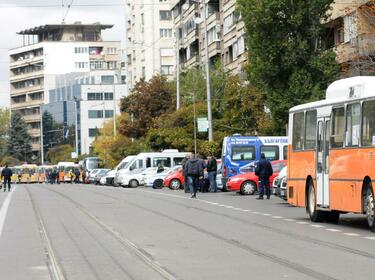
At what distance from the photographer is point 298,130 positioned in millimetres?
23656

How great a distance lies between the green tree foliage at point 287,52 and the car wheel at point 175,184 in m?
9.58

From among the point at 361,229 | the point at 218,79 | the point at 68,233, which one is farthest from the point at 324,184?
the point at 218,79

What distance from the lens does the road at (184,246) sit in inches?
507

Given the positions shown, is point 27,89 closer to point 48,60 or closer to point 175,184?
point 48,60

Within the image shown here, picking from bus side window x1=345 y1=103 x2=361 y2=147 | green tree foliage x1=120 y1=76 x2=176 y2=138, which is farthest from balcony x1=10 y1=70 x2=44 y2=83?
bus side window x1=345 y1=103 x2=361 y2=147

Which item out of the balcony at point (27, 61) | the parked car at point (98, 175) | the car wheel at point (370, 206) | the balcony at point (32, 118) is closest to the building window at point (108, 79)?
the balcony at point (27, 61)

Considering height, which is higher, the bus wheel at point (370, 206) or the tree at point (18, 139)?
the tree at point (18, 139)

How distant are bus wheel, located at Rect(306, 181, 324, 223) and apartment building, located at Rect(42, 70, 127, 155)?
438ft

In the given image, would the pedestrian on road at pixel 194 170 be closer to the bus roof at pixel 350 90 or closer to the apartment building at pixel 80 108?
the bus roof at pixel 350 90

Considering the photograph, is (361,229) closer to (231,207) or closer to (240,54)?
(231,207)

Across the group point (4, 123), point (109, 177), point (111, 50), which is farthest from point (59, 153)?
point (109, 177)

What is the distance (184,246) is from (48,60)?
535ft

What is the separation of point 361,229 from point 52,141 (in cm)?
15488

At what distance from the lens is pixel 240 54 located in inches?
2820
